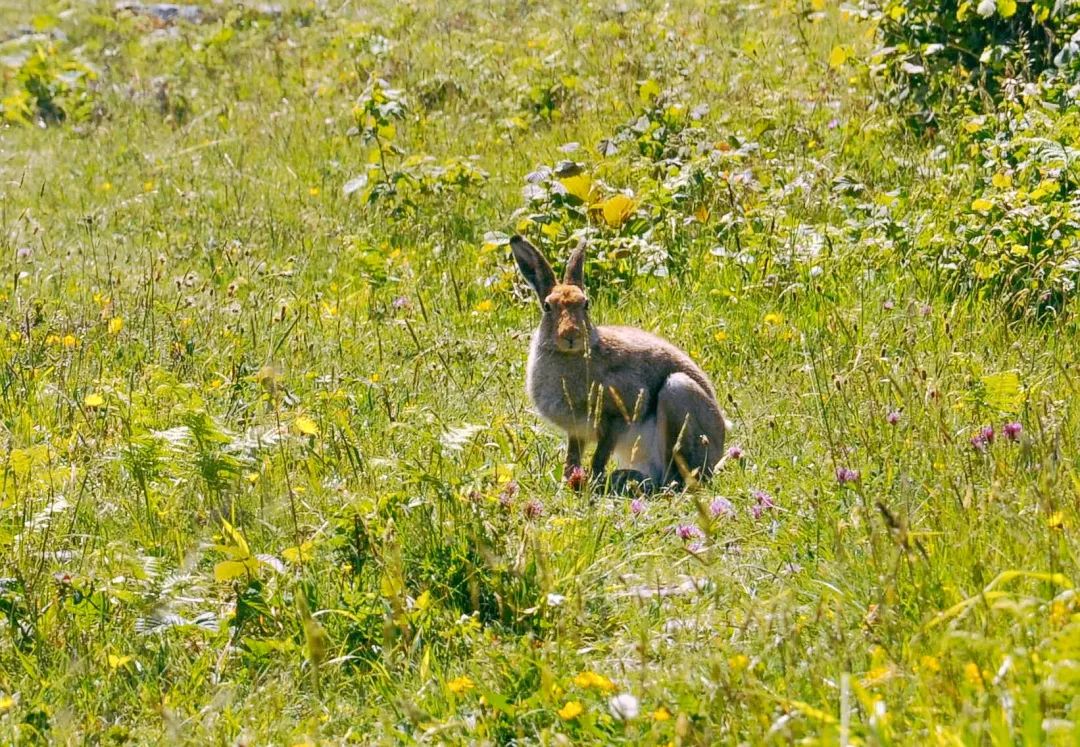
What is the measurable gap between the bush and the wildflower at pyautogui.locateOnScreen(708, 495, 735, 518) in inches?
164

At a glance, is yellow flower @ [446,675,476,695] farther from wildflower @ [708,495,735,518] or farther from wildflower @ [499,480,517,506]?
wildflower @ [708,495,735,518]

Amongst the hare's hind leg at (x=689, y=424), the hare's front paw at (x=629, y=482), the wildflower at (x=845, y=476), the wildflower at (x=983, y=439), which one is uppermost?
the wildflower at (x=983, y=439)

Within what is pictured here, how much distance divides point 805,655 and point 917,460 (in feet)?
5.21

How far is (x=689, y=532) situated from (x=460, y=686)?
1107 millimetres

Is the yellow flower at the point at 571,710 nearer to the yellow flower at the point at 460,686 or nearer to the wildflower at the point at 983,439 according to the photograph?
the yellow flower at the point at 460,686

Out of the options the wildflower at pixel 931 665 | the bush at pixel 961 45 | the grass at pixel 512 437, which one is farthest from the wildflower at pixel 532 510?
the bush at pixel 961 45

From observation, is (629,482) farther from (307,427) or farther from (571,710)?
(571,710)

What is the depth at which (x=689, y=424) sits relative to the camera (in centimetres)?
574

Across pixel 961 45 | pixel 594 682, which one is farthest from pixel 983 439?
pixel 961 45

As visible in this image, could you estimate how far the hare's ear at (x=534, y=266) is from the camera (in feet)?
20.2

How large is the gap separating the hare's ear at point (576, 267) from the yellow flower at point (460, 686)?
2.90 meters

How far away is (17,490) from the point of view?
15.1 ft

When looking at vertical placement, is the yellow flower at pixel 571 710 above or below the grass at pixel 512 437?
above

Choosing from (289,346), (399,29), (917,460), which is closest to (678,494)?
(917,460)
